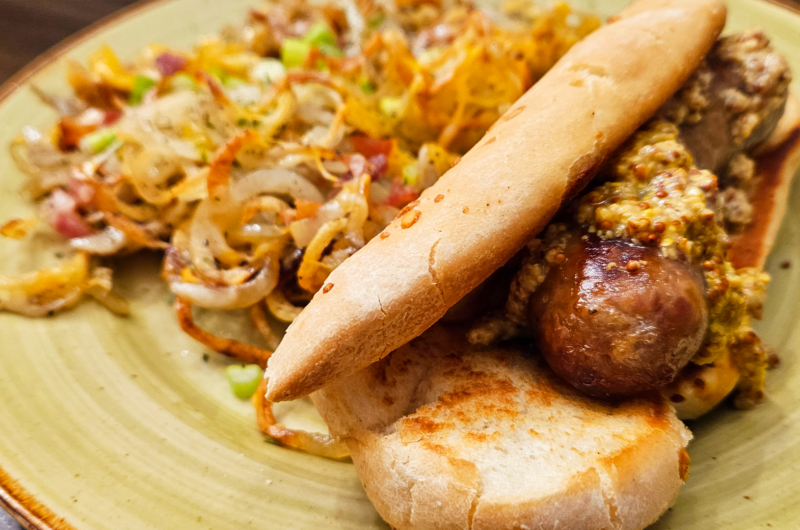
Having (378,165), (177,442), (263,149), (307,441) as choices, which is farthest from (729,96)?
(177,442)

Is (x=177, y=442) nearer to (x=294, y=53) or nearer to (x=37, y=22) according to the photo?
(x=294, y=53)

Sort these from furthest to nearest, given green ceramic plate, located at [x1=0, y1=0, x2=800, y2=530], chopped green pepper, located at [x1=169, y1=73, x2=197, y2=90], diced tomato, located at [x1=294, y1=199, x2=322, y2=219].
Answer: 1. chopped green pepper, located at [x1=169, y1=73, x2=197, y2=90]
2. diced tomato, located at [x1=294, y1=199, x2=322, y2=219]
3. green ceramic plate, located at [x1=0, y1=0, x2=800, y2=530]

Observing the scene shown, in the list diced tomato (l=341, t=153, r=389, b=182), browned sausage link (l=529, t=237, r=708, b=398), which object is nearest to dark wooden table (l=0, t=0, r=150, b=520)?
diced tomato (l=341, t=153, r=389, b=182)

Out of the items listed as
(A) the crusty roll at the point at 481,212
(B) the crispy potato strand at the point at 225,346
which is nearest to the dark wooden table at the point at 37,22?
(B) the crispy potato strand at the point at 225,346

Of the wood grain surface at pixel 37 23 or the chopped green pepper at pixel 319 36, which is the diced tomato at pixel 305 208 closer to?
the chopped green pepper at pixel 319 36

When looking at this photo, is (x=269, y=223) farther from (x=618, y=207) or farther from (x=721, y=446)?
(x=721, y=446)

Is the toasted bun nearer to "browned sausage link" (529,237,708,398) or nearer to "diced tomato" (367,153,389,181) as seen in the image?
"browned sausage link" (529,237,708,398)
